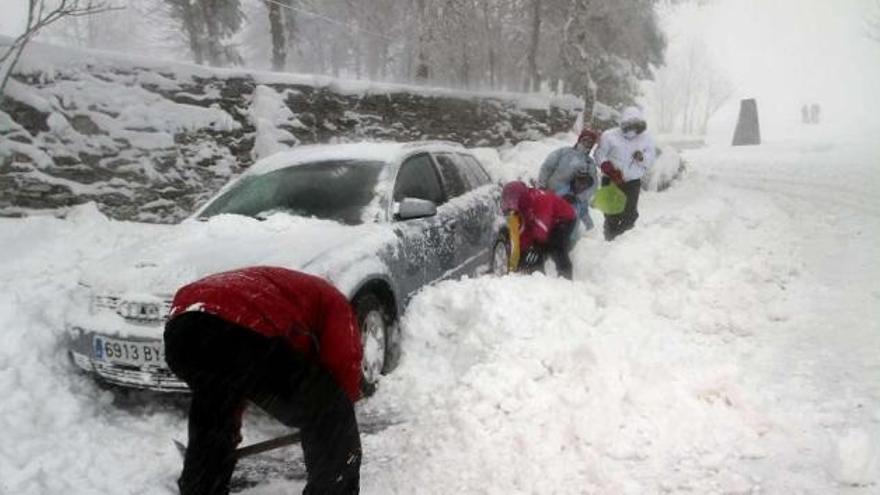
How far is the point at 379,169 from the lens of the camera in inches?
204

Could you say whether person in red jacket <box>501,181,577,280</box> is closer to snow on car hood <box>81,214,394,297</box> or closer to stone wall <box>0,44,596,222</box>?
snow on car hood <box>81,214,394,297</box>

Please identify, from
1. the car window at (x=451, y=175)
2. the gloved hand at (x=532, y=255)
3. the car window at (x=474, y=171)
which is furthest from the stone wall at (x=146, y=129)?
the gloved hand at (x=532, y=255)

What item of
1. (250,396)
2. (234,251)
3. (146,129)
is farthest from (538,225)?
(146,129)

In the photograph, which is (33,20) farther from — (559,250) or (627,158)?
(627,158)

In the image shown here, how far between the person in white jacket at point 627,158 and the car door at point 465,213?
179 cm

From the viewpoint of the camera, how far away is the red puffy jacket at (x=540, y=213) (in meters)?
5.96

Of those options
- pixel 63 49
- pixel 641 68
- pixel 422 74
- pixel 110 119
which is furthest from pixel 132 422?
pixel 641 68

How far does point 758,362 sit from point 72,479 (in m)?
4.11

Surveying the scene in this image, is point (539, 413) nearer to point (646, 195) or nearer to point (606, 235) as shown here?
point (606, 235)

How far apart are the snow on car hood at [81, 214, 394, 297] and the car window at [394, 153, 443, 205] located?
605 millimetres

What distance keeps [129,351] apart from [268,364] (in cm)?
197

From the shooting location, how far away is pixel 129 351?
385 cm

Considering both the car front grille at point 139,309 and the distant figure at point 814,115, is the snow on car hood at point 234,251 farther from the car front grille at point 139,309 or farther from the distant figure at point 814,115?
the distant figure at point 814,115

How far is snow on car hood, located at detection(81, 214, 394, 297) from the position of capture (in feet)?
13.0
